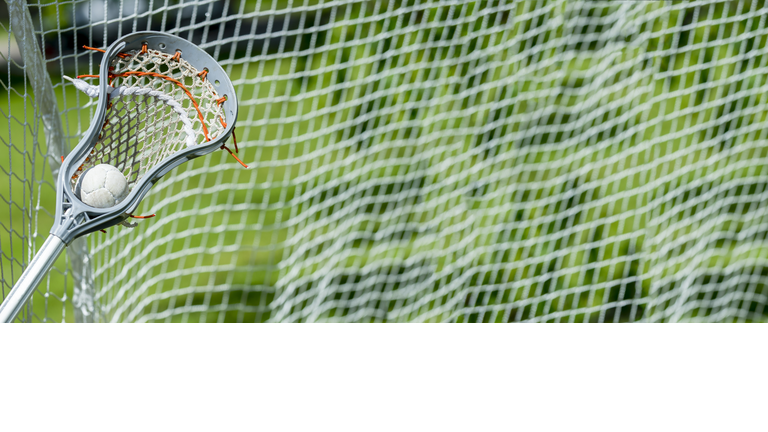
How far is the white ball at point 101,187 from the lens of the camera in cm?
73

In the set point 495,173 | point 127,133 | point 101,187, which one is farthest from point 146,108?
point 495,173

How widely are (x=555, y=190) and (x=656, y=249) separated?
1.22ft

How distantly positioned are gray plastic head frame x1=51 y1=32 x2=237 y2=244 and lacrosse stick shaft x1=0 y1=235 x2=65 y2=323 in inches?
0.8

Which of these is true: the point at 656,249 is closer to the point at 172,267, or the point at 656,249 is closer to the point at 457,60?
the point at 457,60

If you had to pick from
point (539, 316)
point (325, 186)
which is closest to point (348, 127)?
point (325, 186)

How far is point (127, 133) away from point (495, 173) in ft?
4.57

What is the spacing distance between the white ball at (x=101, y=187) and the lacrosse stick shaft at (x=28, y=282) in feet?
0.23

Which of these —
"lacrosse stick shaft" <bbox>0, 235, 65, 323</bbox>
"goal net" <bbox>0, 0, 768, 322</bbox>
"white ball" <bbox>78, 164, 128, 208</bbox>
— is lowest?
"goal net" <bbox>0, 0, 768, 322</bbox>

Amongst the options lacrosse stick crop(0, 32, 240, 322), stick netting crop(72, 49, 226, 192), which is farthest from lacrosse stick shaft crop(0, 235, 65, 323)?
stick netting crop(72, 49, 226, 192)

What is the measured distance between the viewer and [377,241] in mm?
1948

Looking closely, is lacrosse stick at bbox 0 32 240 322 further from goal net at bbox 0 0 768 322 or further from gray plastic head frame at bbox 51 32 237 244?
goal net at bbox 0 0 768 322

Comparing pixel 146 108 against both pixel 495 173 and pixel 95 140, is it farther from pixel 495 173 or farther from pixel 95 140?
pixel 495 173

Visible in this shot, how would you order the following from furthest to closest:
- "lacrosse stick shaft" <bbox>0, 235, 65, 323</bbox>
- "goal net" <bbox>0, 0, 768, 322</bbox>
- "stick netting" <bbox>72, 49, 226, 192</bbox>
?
"goal net" <bbox>0, 0, 768, 322</bbox> → "stick netting" <bbox>72, 49, 226, 192</bbox> → "lacrosse stick shaft" <bbox>0, 235, 65, 323</bbox>

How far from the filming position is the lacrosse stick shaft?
2.20 feet
